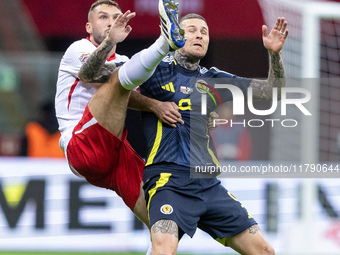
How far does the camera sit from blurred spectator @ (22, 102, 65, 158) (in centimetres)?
948

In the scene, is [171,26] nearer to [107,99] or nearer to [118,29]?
[118,29]

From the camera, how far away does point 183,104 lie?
4.69 meters

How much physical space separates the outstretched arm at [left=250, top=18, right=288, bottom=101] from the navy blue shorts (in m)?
0.75

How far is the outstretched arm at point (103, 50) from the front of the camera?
14.7 ft

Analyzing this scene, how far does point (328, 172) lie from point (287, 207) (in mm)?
650

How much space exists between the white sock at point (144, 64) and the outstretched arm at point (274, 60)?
80 cm

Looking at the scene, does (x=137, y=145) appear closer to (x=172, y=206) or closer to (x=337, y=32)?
(x=337, y=32)

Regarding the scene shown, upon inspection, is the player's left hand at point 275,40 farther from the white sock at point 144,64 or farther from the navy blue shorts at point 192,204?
the navy blue shorts at point 192,204

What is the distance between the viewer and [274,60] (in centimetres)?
474

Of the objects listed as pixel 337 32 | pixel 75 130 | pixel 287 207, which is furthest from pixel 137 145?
pixel 75 130

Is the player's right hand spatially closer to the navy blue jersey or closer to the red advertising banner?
the navy blue jersey

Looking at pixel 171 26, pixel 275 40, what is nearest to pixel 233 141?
pixel 275 40

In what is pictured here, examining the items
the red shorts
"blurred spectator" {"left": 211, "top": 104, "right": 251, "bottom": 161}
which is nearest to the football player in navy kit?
the red shorts

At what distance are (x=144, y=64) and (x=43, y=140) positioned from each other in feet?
18.1
